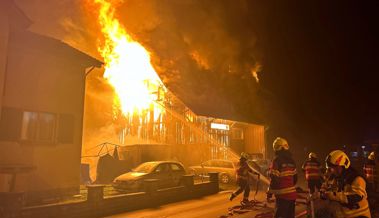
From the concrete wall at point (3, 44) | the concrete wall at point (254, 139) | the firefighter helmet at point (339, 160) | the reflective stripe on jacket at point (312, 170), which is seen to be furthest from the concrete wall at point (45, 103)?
the concrete wall at point (254, 139)

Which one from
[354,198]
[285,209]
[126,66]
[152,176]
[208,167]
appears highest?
[126,66]

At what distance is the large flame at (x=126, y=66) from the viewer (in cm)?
2095

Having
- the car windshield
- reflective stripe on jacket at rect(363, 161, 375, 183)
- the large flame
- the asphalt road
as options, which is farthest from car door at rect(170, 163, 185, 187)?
the large flame

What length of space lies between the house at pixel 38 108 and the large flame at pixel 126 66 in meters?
8.31

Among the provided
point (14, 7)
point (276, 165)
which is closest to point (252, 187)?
point (276, 165)

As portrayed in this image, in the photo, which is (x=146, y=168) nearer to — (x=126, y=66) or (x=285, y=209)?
(x=285, y=209)

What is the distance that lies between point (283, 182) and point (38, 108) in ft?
31.3

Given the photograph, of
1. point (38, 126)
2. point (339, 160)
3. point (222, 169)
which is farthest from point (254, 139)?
point (339, 160)

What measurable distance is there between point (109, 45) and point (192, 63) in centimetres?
1096

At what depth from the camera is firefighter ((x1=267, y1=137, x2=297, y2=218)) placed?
21.2ft

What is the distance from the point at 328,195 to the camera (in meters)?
4.94

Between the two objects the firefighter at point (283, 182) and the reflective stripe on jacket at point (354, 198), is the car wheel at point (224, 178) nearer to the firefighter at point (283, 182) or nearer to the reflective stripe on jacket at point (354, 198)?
the firefighter at point (283, 182)

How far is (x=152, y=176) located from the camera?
14.1 metres

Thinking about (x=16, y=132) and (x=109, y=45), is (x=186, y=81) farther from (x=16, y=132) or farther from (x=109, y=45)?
(x=16, y=132)
